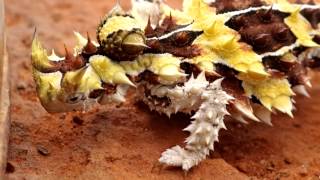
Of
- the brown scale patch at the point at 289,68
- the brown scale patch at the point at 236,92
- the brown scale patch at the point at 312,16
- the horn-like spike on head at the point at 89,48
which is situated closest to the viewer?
the horn-like spike on head at the point at 89,48

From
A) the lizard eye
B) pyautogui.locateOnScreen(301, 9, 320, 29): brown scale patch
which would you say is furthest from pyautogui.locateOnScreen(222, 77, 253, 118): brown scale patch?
the lizard eye

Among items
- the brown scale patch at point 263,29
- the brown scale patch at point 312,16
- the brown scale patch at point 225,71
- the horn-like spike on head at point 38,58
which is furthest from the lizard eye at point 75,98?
the brown scale patch at point 312,16

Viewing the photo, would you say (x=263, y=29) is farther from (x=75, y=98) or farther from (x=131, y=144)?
(x=75, y=98)

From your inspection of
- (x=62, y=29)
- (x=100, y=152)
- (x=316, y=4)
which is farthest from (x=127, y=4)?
(x=100, y=152)

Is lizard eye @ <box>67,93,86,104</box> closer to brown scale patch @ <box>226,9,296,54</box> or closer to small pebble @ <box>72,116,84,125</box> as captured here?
small pebble @ <box>72,116,84,125</box>

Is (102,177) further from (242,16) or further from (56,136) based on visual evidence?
(242,16)

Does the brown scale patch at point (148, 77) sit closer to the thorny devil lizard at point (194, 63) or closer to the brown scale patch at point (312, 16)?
the thorny devil lizard at point (194, 63)
